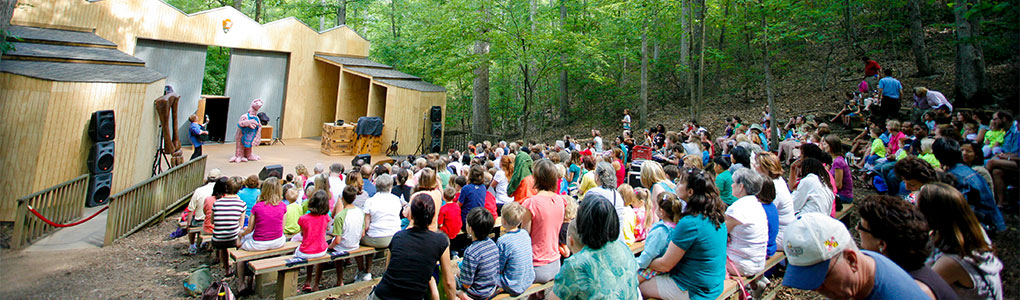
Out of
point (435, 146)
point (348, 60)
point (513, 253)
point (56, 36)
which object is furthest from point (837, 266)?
point (348, 60)

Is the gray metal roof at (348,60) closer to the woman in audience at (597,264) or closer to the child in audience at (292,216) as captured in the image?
the child in audience at (292,216)

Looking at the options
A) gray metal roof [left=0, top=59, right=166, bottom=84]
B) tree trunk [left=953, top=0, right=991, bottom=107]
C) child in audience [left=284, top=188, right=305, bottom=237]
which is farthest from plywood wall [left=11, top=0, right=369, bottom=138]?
tree trunk [left=953, top=0, right=991, bottom=107]

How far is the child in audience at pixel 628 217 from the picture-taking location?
465 centimetres

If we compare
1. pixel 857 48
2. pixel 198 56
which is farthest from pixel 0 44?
pixel 857 48

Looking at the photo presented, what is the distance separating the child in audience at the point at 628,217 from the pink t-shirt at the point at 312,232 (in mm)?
2911

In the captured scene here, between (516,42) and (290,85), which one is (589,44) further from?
(290,85)

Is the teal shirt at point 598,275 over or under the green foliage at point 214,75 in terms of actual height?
under

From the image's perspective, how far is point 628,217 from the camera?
15.5ft

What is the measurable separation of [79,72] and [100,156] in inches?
73.2

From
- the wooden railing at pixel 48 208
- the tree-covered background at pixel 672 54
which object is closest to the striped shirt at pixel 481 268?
the wooden railing at pixel 48 208

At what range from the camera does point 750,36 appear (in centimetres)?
1734

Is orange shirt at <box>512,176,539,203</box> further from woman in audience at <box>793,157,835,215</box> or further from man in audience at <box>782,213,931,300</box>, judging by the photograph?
man in audience at <box>782,213,931,300</box>

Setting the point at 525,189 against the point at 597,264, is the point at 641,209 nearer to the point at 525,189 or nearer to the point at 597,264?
the point at 525,189

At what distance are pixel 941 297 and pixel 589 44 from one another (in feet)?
47.2
